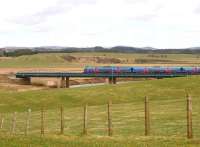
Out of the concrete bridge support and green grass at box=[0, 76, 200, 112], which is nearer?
green grass at box=[0, 76, 200, 112]

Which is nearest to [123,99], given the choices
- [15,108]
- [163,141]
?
[15,108]

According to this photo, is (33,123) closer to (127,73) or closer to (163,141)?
(163,141)

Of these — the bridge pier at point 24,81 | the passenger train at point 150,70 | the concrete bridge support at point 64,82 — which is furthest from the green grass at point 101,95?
the bridge pier at point 24,81

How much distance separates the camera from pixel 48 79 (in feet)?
457

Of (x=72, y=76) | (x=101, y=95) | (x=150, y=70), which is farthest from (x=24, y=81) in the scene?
(x=101, y=95)

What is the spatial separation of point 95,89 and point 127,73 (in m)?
48.4

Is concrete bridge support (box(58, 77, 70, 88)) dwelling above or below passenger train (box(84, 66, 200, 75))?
below

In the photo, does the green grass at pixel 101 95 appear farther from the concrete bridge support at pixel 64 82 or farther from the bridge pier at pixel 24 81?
the bridge pier at pixel 24 81

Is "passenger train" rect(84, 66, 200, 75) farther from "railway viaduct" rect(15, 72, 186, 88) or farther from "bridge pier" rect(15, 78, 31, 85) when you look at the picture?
"bridge pier" rect(15, 78, 31, 85)

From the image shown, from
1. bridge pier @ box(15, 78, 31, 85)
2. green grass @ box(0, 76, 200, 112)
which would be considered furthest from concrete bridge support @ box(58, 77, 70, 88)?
green grass @ box(0, 76, 200, 112)

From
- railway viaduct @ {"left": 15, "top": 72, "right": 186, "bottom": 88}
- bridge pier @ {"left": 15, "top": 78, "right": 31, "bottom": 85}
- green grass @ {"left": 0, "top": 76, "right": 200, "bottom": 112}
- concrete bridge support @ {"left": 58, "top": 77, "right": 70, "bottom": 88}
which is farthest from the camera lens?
bridge pier @ {"left": 15, "top": 78, "right": 31, "bottom": 85}

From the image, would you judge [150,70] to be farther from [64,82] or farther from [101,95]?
[101,95]

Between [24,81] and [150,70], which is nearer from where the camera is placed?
[150,70]

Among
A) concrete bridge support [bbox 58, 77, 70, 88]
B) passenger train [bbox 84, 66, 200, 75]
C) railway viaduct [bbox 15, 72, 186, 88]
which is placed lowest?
concrete bridge support [bbox 58, 77, 70, 88]
